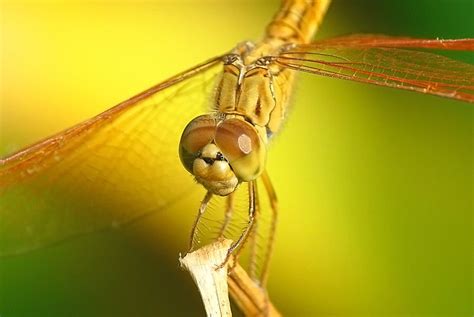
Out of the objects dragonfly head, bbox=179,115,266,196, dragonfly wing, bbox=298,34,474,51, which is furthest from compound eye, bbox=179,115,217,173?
dragonfly wing, bbox=298,34,474,51

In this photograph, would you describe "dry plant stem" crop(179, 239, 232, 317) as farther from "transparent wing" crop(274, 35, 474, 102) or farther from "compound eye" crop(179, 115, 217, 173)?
"transparent wing" crop(274, 35, 474, 102)

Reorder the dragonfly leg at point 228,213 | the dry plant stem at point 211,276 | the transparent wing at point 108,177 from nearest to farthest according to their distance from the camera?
the dry plant stem at point 211,276, the dragonfly leg at point 228,213, the transparent wing at point 108,177

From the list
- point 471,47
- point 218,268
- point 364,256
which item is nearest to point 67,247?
point 364,256

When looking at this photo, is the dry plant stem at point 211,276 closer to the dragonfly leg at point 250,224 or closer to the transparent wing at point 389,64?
the dragonfly leg at point 250,224

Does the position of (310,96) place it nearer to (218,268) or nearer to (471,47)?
(471,47)

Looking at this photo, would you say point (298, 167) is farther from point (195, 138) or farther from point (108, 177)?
point (195, 138)

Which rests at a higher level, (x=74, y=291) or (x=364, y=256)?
(x=74, y=291)

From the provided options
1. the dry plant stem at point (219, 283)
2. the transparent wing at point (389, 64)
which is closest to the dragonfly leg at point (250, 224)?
the dry plant stem at point (219, 283)
